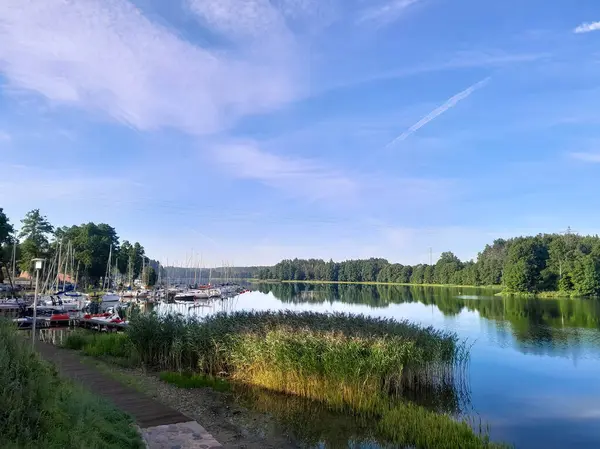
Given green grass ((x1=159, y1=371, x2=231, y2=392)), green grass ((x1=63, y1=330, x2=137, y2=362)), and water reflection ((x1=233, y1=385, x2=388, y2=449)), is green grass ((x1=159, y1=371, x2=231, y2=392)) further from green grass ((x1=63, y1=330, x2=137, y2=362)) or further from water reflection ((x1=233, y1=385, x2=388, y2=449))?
green grass ((x1=63, y1=330, x2=137, y2=362))

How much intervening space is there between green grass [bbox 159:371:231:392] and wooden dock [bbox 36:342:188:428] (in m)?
1.85

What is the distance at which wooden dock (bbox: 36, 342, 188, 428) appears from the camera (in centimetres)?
Result: 895

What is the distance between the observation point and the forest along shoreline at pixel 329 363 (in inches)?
425

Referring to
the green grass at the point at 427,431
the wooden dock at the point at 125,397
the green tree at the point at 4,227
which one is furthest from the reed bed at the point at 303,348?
the green tree at the point at 4,227

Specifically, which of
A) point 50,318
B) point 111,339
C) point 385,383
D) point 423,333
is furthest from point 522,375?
point 50,318

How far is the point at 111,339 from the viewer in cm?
1895

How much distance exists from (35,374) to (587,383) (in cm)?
1943

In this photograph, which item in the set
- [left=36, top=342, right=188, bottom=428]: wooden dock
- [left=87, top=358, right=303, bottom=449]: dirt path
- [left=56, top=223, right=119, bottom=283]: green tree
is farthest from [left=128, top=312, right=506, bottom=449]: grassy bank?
[left=56, top=223, right=119, bottom=283]: green tree

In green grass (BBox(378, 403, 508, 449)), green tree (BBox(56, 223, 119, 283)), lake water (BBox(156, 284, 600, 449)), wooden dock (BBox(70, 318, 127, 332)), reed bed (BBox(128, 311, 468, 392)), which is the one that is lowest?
lake water (BBox(156, 284, 600, 449))

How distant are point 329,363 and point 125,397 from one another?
219 inches

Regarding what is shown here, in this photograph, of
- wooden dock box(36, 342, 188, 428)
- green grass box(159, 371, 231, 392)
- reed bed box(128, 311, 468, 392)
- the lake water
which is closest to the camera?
wooden dock box(36, 342, 188, 428)

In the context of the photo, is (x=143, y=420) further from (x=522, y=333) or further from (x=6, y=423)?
(x=522, y=333)

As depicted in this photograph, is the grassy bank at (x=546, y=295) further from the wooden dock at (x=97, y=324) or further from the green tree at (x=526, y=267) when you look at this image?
the wooden dock at (x=97, y=324)

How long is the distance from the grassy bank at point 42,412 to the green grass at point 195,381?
6.68 meters
